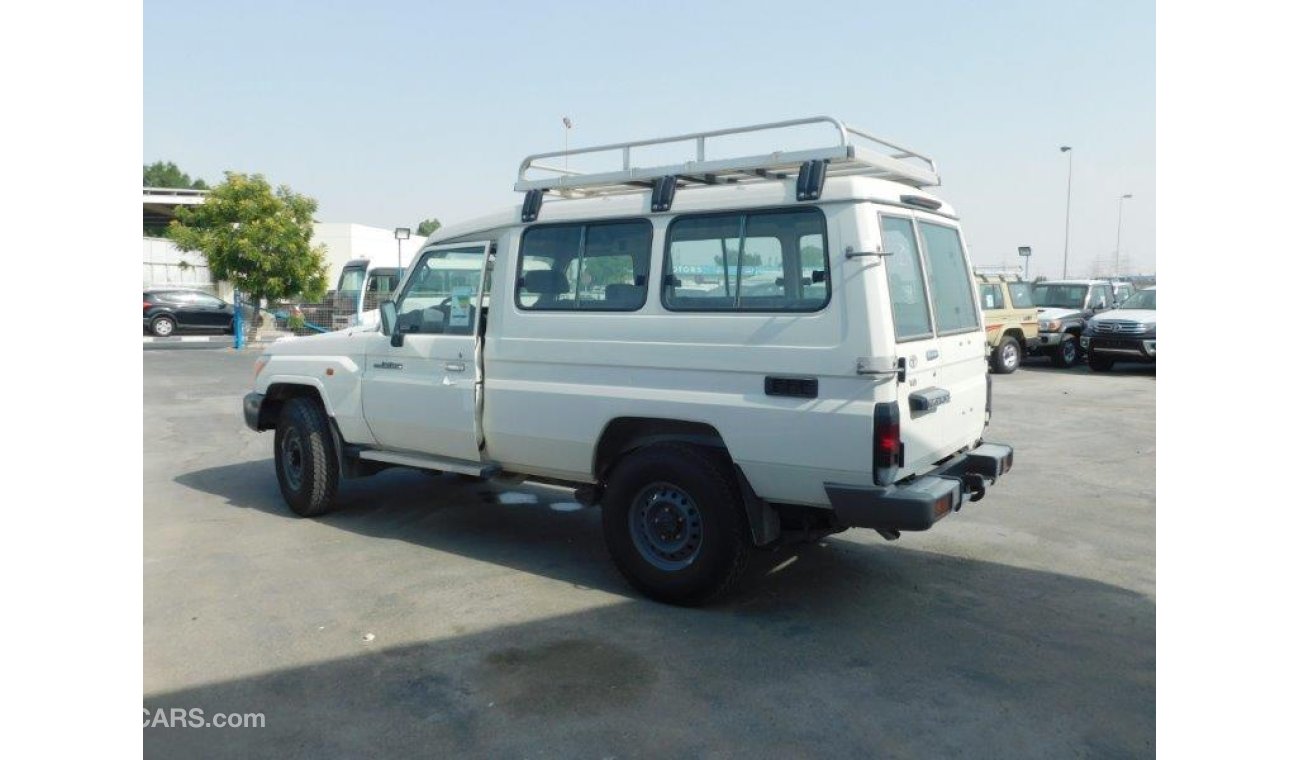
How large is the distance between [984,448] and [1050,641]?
4.29 feet

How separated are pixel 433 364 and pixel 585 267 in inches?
53.1

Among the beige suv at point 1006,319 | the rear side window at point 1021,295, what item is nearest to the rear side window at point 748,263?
the beige suv at point 1006,319

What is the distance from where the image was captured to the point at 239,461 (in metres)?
9.29

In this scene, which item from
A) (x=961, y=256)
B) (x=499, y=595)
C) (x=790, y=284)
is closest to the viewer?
(x=790, y=284)

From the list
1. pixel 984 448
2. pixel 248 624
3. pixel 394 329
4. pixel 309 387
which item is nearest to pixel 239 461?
pixel 309 387

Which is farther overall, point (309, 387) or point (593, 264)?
point (309, 387)

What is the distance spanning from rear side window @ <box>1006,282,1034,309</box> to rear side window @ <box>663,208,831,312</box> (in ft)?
49.2

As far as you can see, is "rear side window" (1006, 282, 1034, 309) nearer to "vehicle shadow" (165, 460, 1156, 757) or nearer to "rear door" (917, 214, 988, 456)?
"rear door" (917, 214, 988, 456)

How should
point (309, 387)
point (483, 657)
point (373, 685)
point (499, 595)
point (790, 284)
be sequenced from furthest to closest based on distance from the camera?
point (309, 387) < point (499, 595) < point (790, 284) < point (483, 657) < point (373, 685)

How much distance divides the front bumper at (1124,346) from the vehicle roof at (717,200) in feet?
46.8

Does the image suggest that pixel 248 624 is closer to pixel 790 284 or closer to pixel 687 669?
pixel 687 669

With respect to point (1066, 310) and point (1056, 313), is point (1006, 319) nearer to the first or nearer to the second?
point (1056, 313)

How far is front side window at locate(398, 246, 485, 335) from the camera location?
619cm

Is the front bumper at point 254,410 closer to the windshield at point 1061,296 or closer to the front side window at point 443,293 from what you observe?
the front side window at point 443,293
